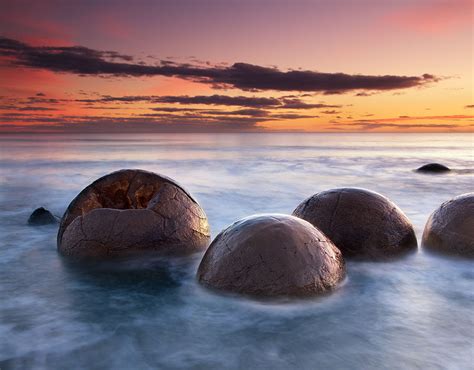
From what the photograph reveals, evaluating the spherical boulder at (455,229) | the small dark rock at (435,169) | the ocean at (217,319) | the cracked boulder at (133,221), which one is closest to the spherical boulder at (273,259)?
the ocean at (217,319)

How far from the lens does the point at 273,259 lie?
4.62 meters

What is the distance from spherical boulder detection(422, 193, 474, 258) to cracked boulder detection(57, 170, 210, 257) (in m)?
3.01

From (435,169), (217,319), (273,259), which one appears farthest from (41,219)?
(435,169)

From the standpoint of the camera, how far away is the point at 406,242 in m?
6.43

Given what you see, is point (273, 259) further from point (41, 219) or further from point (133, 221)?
point (41, 219)

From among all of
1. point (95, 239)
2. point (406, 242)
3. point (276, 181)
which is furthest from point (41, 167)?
point (406, 242)

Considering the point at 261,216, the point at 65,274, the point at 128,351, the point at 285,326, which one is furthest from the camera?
the point at 65,274

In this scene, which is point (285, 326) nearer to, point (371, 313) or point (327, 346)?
point (327, 346)

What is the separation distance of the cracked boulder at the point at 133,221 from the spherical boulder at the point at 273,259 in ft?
4.53

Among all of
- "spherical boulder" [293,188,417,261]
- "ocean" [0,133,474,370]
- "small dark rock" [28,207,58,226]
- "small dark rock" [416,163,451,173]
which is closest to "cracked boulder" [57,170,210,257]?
"ocean" [0,133,474,370]

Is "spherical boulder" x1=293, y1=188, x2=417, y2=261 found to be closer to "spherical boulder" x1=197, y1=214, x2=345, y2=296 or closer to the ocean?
the ocean

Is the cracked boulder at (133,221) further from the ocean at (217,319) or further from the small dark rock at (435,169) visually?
the small dark rock at (435,169)

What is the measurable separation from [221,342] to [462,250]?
11.7 feet

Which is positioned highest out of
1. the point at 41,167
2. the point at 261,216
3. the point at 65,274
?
the point at 261,216
